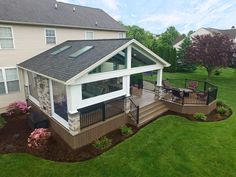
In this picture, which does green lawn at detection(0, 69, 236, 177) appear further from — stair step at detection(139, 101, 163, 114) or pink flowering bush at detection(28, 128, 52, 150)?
stair step at detection(139, 101, 163, 114)

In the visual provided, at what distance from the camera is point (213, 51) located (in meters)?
20.9

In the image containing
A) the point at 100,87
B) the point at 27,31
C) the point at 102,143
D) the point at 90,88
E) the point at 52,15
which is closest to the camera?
the point at 102,143

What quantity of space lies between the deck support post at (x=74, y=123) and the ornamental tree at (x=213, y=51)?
18.3 metres

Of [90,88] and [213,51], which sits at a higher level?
[213,51]

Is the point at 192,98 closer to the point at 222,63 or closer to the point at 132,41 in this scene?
the point at 132,41

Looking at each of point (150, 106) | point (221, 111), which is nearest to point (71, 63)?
point (150, 106)

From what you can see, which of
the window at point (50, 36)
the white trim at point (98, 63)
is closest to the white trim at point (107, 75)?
the white trim at point (98, 63)

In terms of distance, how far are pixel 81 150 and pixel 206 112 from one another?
30.3ft

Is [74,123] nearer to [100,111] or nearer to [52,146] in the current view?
[52,146]

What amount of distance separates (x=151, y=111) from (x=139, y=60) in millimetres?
3595

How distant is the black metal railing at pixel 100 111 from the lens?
9.33m

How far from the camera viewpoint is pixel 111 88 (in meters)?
10.3

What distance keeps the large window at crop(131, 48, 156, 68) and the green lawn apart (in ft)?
13.1

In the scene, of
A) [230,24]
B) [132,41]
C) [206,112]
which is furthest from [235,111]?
[230,24]
